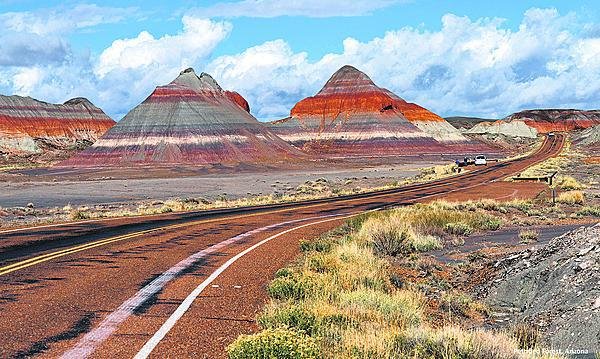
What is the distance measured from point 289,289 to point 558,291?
3929 millimetres

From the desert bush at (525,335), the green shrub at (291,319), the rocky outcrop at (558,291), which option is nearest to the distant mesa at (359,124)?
the rocky outcrop at (558,291)

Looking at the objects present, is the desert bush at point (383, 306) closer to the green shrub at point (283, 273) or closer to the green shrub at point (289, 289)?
the green shrub at point (289, 289)

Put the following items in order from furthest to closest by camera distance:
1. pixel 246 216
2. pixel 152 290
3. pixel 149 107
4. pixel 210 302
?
pixel 149 107 < pixel 246 216 < pixel 152 290 < pixel 210 302

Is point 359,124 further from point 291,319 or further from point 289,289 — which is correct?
point 291,319

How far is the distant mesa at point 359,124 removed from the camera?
155m

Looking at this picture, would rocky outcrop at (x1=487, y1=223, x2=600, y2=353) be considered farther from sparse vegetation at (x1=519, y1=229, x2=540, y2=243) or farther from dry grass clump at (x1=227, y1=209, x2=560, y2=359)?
sparse vegetation at (x1=519, y1=229, x2=540, y2=243)

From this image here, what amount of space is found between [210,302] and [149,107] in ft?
420

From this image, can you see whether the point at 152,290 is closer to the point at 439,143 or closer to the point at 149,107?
the point at 149,107

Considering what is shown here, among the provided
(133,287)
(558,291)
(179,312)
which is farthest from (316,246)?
(179,312)

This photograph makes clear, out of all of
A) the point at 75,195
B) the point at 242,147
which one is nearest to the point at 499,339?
the point at 75,195

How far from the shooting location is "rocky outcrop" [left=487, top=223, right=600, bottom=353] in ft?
26.6

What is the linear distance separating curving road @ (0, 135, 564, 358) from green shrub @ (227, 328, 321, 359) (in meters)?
0.70

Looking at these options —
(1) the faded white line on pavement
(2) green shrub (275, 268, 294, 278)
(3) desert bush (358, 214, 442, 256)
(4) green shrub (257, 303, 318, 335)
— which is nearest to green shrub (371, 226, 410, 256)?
(3) desert bush (358, 214, 442, 256)

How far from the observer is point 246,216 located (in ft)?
86.0
